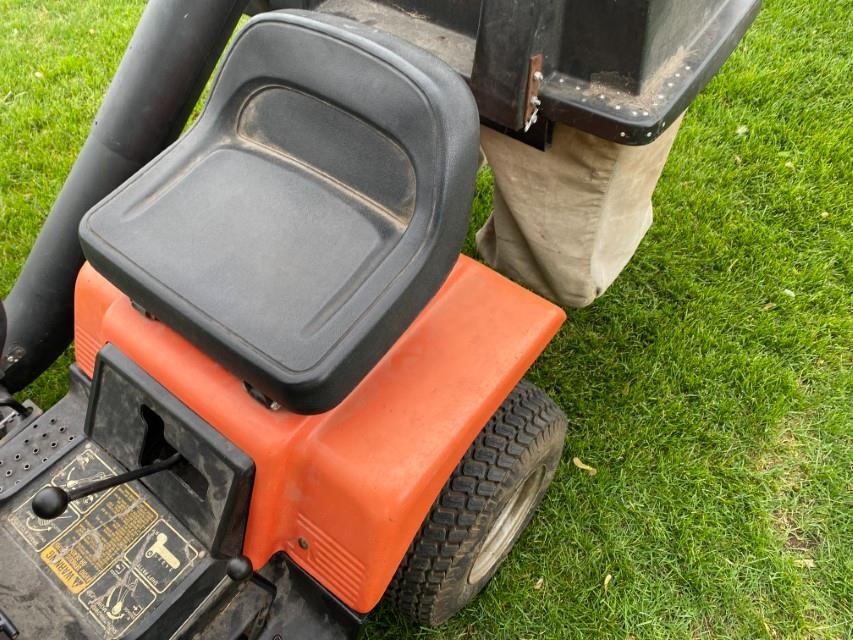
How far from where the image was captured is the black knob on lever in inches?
40.6

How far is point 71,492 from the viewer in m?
1.11

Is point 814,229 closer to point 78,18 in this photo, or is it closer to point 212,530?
point 212,530

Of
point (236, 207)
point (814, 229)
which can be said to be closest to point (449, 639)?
point (236, 207)

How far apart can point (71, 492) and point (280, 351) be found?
397mm

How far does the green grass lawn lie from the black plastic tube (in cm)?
49

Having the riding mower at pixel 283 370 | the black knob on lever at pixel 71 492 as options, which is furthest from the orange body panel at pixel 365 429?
the black knob on lever at pixel 71 492

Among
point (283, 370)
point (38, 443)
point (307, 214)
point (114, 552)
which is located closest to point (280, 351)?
point (283, 370)

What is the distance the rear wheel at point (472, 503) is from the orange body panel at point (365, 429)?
0.56 feet

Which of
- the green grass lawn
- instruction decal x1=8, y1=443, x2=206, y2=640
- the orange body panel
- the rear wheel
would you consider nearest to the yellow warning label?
instruction decal x1=8, y1=443, x2=206, y2=640

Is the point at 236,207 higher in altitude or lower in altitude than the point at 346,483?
higher

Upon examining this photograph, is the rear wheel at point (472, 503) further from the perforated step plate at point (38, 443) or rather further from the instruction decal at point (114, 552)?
the perforated step plate at point (38, 443)

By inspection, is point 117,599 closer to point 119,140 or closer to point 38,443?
point 38,443

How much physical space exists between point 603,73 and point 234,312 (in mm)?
667

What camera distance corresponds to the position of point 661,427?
2047mm
